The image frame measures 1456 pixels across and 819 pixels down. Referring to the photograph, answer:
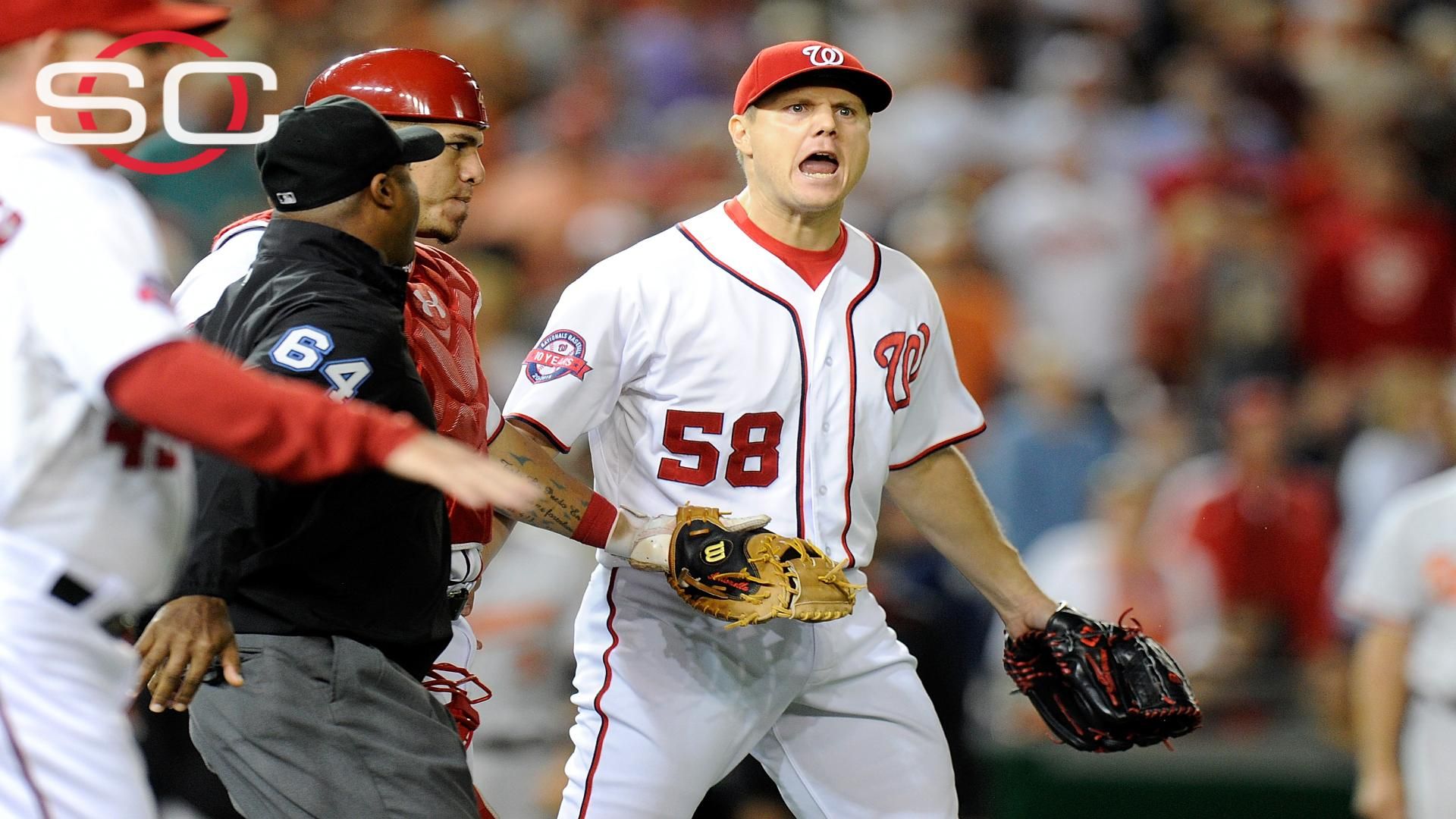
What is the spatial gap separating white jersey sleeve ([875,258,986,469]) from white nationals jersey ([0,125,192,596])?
6.01 ft

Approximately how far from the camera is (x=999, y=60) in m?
10.0

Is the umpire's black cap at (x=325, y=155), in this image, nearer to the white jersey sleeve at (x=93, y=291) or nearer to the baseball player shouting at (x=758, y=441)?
the white jersey sleeve at (x=93, y=291)

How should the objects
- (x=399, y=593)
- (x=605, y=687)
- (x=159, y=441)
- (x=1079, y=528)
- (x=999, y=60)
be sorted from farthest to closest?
(x=999, y=60) < (x=1079, y=528) < (x=605, y=687) < (x=399, y=593) < (x=159, y=441)

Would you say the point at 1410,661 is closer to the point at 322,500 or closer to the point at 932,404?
the point at 932,404

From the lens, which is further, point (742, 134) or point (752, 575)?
point (742, 134)

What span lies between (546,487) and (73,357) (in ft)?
4.44

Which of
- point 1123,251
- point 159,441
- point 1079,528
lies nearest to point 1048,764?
point 1079,528

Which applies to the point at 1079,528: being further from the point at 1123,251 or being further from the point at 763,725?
the point at 763,725

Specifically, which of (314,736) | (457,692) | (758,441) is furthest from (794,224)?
(314,736)

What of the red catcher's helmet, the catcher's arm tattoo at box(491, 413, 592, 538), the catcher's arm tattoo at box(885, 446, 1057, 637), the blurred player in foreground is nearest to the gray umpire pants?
the catcher's arm tattoo at box(491, 413, 592, 538)

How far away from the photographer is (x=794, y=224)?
12.3 feet

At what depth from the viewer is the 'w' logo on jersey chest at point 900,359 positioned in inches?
146

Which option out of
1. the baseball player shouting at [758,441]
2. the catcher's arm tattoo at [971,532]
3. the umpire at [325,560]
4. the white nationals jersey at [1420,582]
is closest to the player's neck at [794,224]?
the baseball player shouting at [758,441]

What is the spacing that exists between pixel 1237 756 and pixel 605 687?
371 cm
